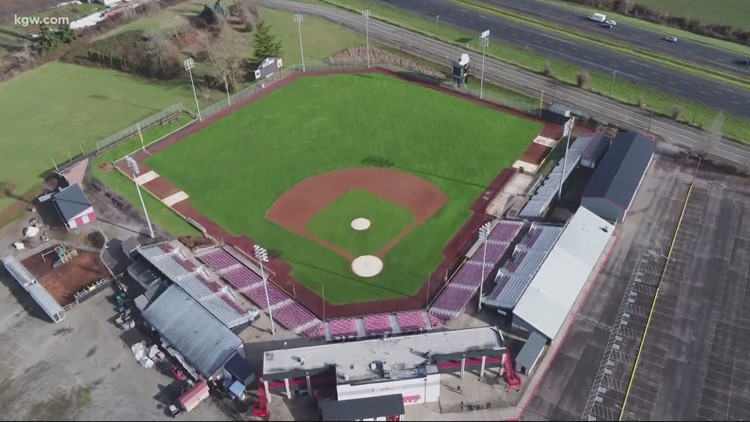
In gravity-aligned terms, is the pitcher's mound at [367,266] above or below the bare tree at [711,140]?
below

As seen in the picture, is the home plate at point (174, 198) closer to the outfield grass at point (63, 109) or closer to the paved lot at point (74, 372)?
the paved lot at point (74, 372)

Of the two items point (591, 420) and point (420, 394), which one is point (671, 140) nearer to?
point (591, 420)

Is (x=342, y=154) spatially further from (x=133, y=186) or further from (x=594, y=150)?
(x=594, y=150)

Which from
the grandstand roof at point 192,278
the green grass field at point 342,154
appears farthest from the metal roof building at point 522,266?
the grandstand roof at point 192,278

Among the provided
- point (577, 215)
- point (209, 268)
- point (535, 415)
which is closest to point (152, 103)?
point (209, 268)

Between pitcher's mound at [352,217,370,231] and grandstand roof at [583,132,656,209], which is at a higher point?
grandstand roof at [583,132,656,209]

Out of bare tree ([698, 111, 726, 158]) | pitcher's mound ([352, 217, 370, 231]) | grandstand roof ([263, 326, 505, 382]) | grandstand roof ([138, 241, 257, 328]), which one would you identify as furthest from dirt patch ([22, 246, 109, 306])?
bare tree ([698, 111, 726, 158])

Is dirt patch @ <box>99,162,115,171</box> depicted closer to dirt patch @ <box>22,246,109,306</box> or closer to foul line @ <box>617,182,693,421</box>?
dirt patch @ <box>22,246,109,306</box>
